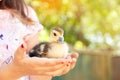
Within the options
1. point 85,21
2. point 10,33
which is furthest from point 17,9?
point 85,21

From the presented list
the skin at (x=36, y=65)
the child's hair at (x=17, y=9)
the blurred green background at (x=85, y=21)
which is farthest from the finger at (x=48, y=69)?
the blurred green background at (x=85, y=21)

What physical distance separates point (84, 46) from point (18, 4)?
310cm

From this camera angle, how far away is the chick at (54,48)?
1.40 meters

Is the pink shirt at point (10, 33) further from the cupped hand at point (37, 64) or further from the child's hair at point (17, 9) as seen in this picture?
the cupped hand at point (37, 64)

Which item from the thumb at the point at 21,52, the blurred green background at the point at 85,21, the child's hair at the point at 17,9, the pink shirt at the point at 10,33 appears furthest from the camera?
the blurred green background at the point at 85,21

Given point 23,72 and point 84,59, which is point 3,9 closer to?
point 23,72

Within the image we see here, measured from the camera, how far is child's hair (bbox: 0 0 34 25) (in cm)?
185

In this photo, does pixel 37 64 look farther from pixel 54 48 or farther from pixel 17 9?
pixel 17 9

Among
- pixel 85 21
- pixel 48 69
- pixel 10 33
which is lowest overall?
pixel 48 69

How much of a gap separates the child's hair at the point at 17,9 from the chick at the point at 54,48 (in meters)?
0.42

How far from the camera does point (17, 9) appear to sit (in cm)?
187

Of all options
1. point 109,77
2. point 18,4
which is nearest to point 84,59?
point 109,77

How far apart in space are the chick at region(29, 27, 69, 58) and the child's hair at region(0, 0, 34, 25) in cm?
42

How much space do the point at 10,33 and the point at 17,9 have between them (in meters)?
0.13
